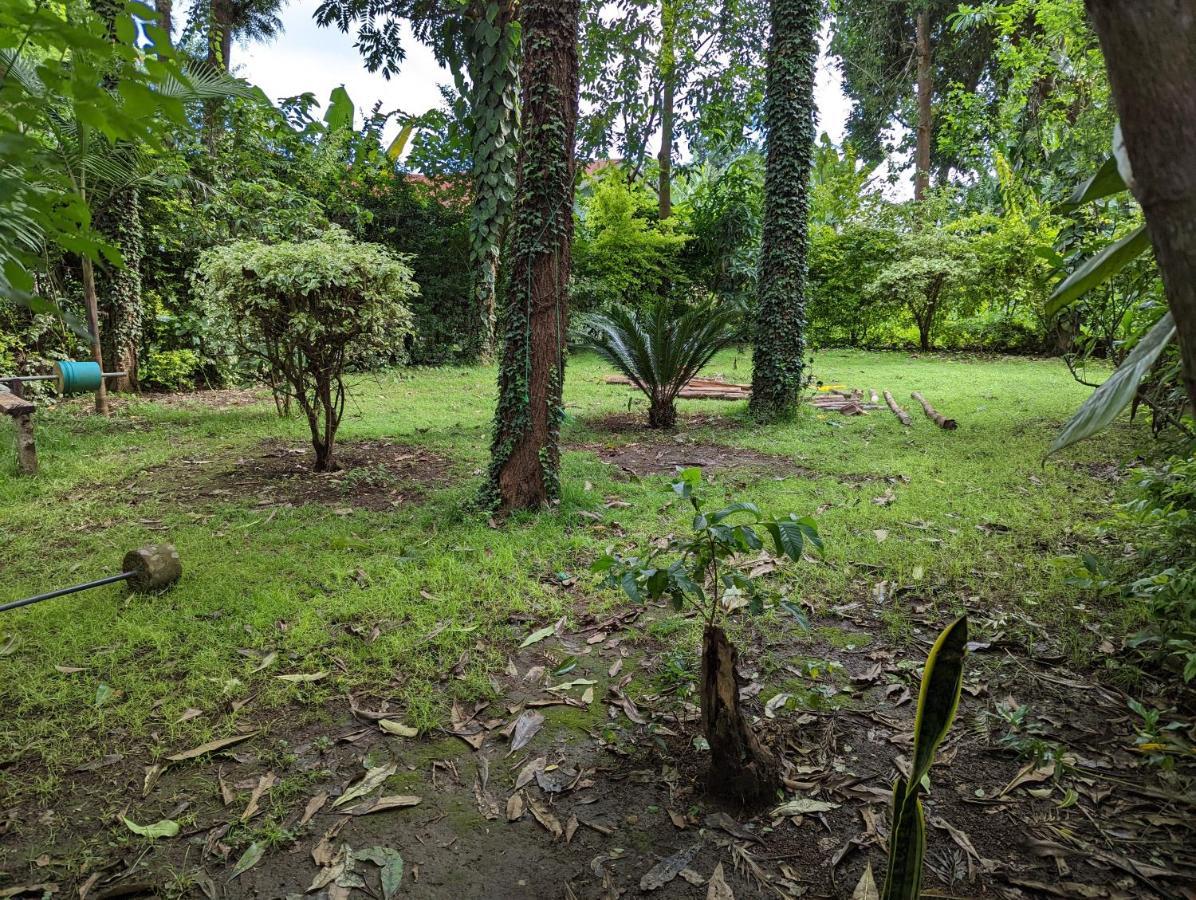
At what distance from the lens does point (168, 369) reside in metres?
8.96

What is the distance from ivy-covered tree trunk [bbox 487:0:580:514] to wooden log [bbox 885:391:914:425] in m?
4.56

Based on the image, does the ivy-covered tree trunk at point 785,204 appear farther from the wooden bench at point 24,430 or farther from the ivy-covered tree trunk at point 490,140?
the wooden bench at point 24,430

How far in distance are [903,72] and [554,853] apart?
841 inches

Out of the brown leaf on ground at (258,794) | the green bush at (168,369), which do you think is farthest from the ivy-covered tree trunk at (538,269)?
the green bush at (168,369)

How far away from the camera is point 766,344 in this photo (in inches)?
285

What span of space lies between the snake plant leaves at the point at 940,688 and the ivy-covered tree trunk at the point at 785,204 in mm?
6189

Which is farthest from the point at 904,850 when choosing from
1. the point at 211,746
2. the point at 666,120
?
the point at 666,120

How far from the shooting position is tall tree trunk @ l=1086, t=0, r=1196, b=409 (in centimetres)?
57

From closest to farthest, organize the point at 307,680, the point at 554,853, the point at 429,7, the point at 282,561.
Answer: the point at 554,853, the point at 307,680, the point at 282,561, the point at 429,7

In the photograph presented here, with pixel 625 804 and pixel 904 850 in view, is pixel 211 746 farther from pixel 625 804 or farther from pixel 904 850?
pixel 904 850

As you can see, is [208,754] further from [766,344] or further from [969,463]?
[766,344]

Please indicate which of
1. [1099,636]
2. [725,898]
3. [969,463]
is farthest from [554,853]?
[969,463]

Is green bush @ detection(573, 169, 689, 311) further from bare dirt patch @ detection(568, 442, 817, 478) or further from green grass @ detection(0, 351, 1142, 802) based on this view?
green grass @ detection(0, 351, 1142, 802)

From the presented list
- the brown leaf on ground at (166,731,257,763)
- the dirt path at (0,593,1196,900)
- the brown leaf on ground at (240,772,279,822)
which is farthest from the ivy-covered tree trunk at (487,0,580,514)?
the brown leaf on ground at (240,772,279,822)
